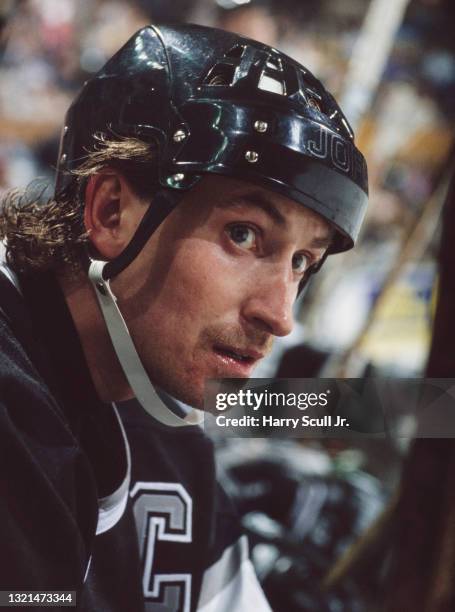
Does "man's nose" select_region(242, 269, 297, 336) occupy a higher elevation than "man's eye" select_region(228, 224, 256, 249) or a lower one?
lower

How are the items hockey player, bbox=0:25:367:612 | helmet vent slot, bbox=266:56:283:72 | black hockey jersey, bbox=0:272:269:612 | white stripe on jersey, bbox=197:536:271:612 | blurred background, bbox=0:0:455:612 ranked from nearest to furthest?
black hockey jersey, bbox=0:272:269:612 → hockey player, bbox=0:25:367:612 → helmet vent slot, bbox=266:56:283:72 → white stripe on jersey, bbox=197:536:271:612 → blurred background, bbox=0:0:455:612

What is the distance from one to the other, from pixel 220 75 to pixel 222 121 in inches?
5.6

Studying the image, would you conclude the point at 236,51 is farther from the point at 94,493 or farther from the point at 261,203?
the point at 94,493

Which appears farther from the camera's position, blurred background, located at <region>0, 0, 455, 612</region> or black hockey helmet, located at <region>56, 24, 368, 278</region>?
blurred background, located at <region>0, 0, 455, 612</region>

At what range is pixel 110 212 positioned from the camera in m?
1.23

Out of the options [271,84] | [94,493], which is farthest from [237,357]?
[271,84]

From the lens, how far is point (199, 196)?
1.13 m

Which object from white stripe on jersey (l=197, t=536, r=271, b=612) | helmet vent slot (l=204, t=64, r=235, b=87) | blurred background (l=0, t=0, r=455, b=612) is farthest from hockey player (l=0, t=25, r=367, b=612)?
blurred background (l=0, t=0, r=455, b=612)

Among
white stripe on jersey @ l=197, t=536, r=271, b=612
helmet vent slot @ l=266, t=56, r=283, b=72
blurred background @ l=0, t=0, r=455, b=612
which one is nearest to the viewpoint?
helmet vent slot @ l=266, t=56, r=283, b=72

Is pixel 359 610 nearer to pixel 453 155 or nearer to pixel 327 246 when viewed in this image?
pixel 327 246

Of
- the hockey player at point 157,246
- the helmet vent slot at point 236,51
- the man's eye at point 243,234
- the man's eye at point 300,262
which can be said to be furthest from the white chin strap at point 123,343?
the helmet vent slot at point 236,51

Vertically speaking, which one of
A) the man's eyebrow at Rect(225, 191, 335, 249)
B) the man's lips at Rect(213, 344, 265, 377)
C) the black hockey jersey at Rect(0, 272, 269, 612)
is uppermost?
the man's eyebrow at Rect(225, 191, 335, 249)

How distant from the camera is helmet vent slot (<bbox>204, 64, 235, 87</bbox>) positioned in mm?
1168

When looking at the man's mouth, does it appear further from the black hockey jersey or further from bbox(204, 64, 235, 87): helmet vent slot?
bbox(204, 64, 235, 87): helmet vent slot
